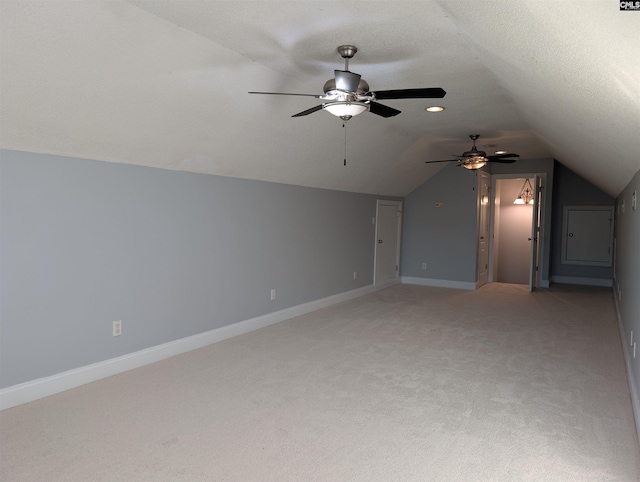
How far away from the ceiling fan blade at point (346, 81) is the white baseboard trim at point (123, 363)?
270 cm

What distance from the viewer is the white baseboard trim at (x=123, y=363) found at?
320 centimetres

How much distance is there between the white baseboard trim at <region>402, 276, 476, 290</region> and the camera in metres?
8.64

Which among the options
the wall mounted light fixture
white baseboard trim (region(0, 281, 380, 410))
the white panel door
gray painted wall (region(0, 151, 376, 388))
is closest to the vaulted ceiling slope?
gray painted wall (region(0, 151, 376, 388))

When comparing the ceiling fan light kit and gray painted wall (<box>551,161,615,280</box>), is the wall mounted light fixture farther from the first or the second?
the ceiling fan light kit

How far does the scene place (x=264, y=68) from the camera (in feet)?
12.1

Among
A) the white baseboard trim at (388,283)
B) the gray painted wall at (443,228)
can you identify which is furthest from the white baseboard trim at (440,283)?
the white baseboard trim at (388,283)

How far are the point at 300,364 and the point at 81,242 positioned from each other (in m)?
2.01

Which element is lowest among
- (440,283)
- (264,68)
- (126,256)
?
(440,283)

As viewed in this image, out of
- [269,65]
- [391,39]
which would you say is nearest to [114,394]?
[269,65]

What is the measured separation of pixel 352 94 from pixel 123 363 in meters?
2.74

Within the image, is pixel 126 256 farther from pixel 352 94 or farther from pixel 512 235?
pixel 512 235

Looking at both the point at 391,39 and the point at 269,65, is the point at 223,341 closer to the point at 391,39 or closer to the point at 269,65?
the point at 269,65

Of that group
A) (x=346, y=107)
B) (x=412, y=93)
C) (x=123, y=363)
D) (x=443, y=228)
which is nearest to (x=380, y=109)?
(x=346, y=107)

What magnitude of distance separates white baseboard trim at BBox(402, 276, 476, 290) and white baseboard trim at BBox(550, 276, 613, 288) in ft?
7.19
